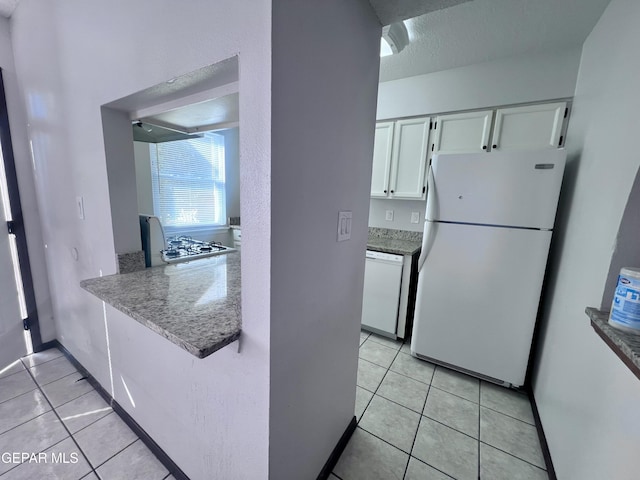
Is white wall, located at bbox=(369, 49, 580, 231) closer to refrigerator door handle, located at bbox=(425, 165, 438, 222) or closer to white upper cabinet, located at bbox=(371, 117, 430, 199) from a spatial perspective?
white upper cabinet, located at bbox=(371, 117, 430, 199)

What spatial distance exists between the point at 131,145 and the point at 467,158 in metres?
2.06

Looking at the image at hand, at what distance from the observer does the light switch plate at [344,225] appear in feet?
3.56

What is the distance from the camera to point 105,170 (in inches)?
48.4

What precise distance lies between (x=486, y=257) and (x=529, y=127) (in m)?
1.13

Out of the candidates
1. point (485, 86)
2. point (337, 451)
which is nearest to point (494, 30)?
point (485, 86)

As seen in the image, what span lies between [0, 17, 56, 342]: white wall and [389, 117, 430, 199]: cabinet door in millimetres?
2970

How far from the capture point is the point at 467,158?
1823 mm

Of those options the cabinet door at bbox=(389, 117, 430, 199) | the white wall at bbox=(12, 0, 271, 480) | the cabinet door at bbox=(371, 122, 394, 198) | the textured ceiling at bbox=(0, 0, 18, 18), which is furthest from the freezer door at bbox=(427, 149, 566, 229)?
the textured ceiling at bbox=(0, 0, 18, 18)

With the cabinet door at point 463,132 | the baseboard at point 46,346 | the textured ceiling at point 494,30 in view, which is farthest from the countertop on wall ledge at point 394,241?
the baseboard at point 46,346

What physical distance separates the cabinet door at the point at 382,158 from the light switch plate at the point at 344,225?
1.60 meters

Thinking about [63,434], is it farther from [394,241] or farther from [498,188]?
[498,188]

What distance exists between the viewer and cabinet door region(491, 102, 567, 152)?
6.32ft

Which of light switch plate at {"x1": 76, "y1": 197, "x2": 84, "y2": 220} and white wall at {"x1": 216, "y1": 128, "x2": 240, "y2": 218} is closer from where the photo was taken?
light switch plate at {"x1": 76, "y1": 197, "x2": 84, "y2": 220}

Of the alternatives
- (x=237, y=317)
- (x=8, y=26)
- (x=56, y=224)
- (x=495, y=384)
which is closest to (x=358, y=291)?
(x=237, y=317)
